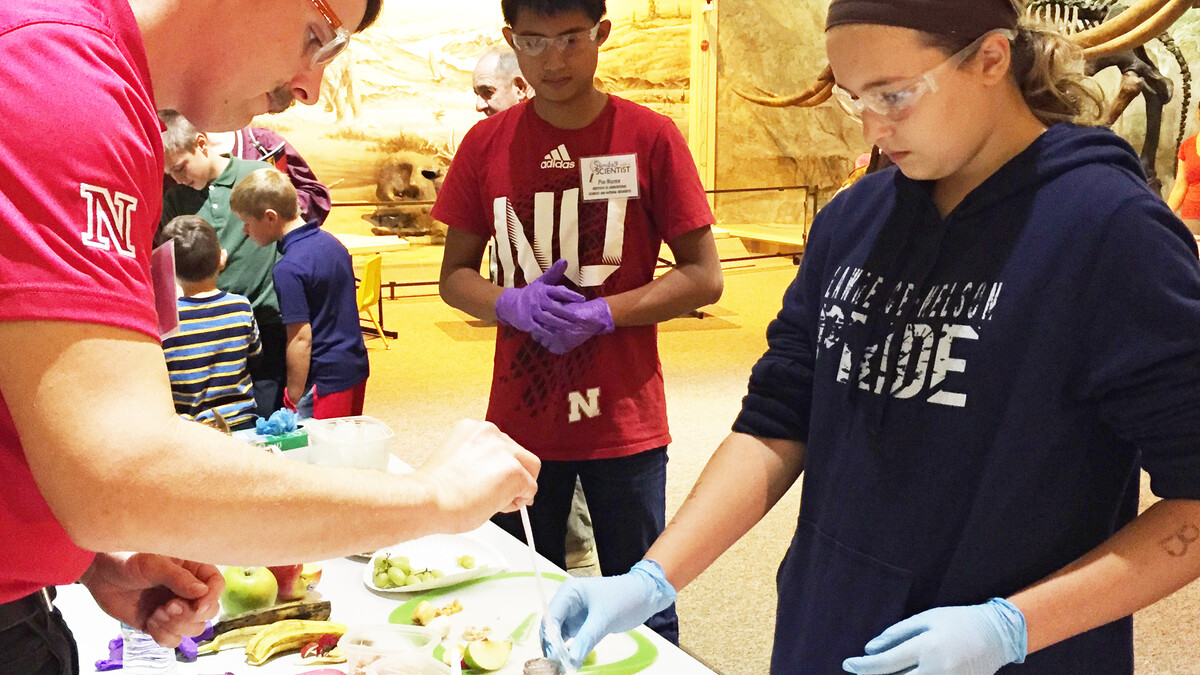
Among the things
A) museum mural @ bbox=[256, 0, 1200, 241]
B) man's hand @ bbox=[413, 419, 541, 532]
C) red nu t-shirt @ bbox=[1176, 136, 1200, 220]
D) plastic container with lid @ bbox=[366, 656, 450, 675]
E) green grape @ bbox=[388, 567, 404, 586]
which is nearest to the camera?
man's hand @ bbox=[413, 419, 541, 532]

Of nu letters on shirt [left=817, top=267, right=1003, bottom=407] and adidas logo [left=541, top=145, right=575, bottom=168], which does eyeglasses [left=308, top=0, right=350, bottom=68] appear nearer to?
nu letters on shirt [left=817, top=267, right=1003, bottom=407]

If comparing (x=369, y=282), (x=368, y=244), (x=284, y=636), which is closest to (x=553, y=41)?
(x=284, y=636)

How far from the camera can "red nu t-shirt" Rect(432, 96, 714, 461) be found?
2562mm

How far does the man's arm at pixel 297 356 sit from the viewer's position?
3.47 meters

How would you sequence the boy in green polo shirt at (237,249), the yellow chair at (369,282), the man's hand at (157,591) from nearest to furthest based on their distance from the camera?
1. the man's hand at (157,591)
2. the boy in green polo shirt at (237,249)
3. the yellow chair at (369,282)

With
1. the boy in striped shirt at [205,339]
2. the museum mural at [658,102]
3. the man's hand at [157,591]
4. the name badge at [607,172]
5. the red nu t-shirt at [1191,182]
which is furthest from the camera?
the museum mural at [658,102]

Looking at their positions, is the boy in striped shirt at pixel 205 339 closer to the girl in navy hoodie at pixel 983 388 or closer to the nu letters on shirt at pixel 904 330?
the girl in navy hoodie at pixel 983 388

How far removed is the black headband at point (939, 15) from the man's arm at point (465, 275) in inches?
58.8

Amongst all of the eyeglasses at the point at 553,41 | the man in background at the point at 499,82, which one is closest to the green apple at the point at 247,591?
the eyeglasses at the point at 553,41

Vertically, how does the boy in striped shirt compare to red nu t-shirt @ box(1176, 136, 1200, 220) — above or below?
above

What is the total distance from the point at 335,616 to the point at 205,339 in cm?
147

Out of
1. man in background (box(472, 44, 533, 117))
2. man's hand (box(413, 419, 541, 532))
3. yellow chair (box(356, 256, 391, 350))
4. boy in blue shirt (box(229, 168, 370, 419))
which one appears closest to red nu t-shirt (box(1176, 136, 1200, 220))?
man in background (box(472, 44, 533, 117))

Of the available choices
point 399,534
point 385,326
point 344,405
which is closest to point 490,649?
point 399,534

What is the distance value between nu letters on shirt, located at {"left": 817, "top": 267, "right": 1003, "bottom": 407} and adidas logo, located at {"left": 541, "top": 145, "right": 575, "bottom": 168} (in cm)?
112
